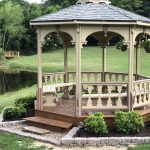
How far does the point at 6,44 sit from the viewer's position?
228ft

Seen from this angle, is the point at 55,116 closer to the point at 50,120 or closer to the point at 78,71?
the point at 50,120

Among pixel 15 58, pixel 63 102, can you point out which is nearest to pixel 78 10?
pixel 63 102

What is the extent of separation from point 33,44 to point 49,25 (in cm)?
5732

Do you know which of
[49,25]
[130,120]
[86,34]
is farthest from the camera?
[49,25]

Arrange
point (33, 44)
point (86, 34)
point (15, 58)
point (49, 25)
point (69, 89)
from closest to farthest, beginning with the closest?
point (86, 34), point (49, 25), point (69, 89), point (15, 58), point (33, 44)

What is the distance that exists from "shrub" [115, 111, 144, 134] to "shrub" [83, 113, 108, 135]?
17.6 inches

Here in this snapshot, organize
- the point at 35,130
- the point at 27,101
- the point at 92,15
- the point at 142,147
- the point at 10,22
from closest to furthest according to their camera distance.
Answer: the point at 142,147, the point at 35,130, the point at 92,15, the point at 27,101, the point at 10,22

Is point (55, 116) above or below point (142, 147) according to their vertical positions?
above

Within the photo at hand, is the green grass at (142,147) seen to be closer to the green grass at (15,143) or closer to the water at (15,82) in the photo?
the green grass at (15,143)

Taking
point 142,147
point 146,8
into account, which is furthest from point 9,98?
point 146,8

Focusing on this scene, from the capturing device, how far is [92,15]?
39.2ft

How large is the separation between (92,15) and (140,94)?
307 cm

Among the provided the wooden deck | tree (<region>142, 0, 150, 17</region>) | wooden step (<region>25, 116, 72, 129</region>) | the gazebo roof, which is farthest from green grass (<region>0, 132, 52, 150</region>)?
tree (<region>142, 0, 150, 17</region>)

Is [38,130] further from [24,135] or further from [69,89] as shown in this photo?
[69,89]
